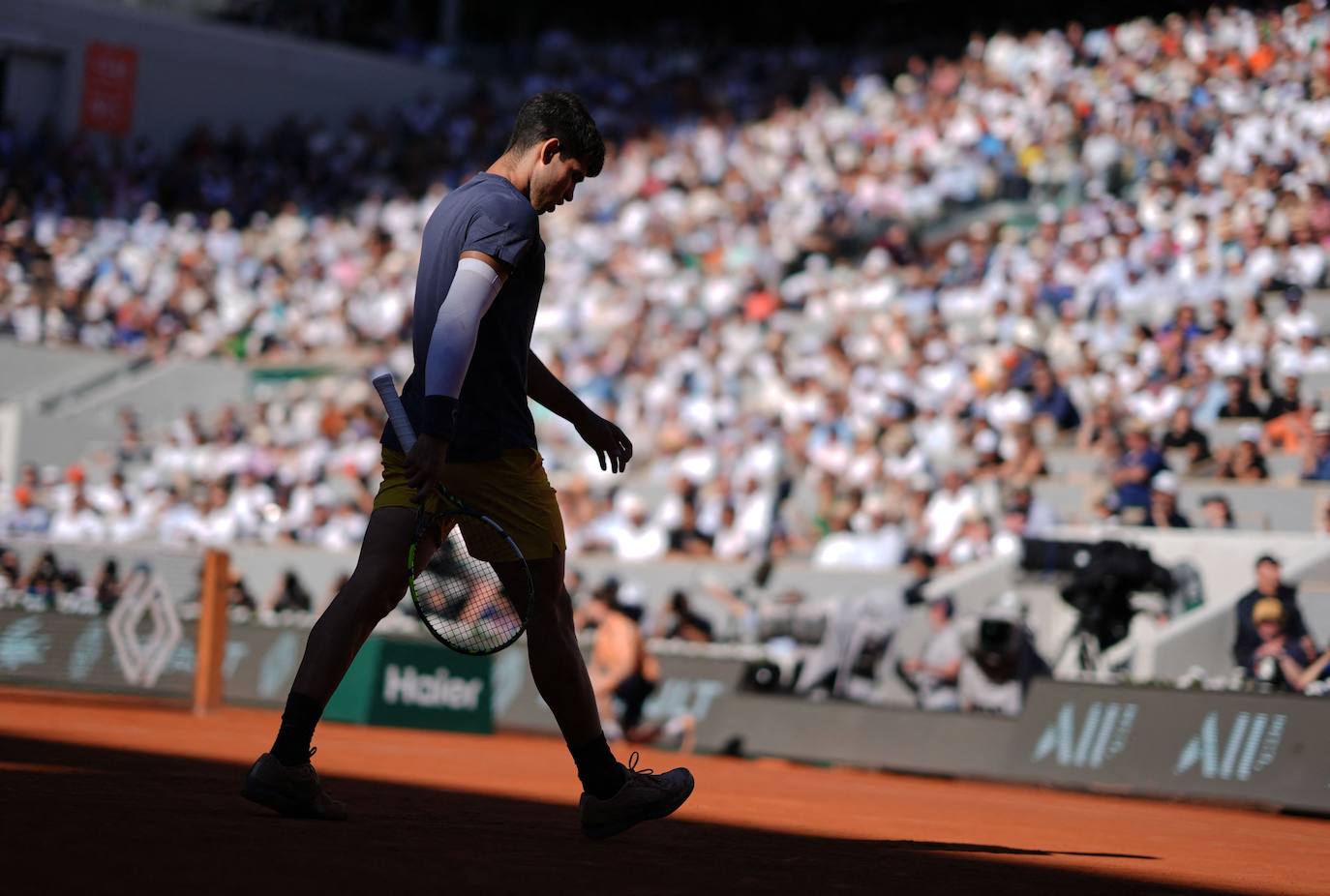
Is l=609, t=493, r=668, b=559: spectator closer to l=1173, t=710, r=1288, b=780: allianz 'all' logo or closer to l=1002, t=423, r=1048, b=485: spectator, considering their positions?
l=1002, t=423, r=1048, b=485: spectator

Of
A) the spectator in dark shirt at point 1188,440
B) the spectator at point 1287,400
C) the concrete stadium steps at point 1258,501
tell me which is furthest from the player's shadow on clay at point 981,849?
the spectator at point 1287,400

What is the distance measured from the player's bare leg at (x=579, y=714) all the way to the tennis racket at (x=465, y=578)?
10 cm

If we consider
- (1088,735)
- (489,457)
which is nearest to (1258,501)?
(1088,735)

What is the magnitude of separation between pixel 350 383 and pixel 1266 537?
14472 millimetres

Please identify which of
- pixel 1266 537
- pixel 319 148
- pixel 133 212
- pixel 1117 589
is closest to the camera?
pixel 1117 589

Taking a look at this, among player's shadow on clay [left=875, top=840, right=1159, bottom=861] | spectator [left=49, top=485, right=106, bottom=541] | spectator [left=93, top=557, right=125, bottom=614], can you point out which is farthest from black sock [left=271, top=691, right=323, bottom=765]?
spectator [left=49, top=485, right=106, bottom=541]

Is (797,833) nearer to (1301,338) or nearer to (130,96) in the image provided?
(1301,338)

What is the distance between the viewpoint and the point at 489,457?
5.62 meters

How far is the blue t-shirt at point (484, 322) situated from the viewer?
5.56m

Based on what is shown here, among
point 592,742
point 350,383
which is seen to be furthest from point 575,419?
point 350,383

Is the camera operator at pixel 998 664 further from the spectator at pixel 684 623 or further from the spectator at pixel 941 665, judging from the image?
the spectator at pixel 684 623

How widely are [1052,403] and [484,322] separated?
12608 mm

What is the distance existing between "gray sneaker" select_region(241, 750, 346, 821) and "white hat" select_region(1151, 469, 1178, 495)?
33.7 feet

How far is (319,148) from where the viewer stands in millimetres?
34438
